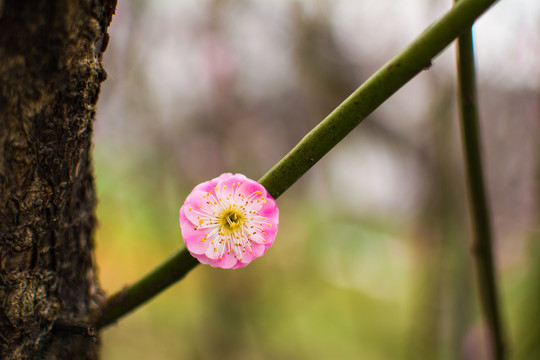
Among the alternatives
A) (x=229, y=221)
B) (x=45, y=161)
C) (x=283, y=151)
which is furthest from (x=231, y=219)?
(x=283, y=151)

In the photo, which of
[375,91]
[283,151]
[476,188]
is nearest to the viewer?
[375,91]

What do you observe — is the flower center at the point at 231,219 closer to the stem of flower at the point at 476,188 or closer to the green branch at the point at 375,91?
the green branch at the point at 375,91

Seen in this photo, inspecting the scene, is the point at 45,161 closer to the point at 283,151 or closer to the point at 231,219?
the point at 231,219

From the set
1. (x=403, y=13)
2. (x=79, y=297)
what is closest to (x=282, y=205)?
(x=403, y=13)

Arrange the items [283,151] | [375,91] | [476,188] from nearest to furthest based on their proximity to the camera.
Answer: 1. [375,91]
2. [476,188]
3. [283,151]

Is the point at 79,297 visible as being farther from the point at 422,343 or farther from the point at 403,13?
the point at 403,13

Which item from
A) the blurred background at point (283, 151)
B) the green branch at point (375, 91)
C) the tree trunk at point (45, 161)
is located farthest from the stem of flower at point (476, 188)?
the tree trunk at point (45, 161)
